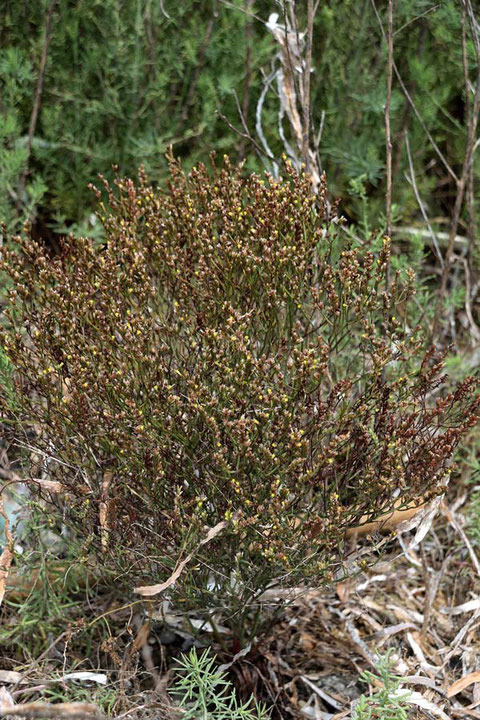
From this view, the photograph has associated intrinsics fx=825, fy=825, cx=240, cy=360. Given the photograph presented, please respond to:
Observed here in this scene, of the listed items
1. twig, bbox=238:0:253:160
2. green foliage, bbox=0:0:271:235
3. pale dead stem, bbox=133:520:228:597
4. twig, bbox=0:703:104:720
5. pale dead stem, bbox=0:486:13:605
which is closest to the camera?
twig, bbox=0:703:104:720

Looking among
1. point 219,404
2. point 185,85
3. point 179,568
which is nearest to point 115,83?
point 185,85

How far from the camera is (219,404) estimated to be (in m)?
2.27

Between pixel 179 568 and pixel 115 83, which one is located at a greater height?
pixel 115 83

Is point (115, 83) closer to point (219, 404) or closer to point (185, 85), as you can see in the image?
point (185, 85)

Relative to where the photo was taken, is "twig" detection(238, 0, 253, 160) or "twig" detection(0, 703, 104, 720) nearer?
"twig" detection(0, 703, 104, 720)

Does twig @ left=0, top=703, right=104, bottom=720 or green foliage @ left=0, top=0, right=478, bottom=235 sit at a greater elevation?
green foliage @ left=0, top=0, right=478, bottom=235

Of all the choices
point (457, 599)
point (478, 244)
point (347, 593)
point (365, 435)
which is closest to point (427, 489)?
point (365, 435)

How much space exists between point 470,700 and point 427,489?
96 centimetres

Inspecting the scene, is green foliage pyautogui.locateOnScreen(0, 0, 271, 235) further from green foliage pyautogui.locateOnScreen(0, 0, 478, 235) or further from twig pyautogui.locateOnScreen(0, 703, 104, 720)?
twig pyautogui.locateOnScreen(0, 703, 104, 720)

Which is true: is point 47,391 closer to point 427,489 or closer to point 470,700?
point 427,489

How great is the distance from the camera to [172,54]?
416 cm

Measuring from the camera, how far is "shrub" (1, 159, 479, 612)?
7.27ft

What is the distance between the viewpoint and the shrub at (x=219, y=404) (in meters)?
2.22

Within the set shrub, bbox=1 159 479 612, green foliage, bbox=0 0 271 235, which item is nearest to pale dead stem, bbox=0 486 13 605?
shrub, bbox=1 159 479 612
